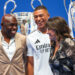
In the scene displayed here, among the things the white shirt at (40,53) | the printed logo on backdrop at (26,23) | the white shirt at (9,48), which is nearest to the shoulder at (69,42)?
the white shirt at (40,53)

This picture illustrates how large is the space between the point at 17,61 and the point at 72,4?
1.59m

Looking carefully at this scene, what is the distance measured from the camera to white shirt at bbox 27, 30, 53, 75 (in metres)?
1.38

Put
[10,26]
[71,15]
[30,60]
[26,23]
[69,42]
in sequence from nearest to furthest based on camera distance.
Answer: [69,42] < [10,26] < [30,60] < [26,23] < [71,15]

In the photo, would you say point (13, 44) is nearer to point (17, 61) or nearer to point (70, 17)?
point (17, 61)

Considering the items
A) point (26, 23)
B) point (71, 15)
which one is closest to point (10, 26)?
point (26, 23)

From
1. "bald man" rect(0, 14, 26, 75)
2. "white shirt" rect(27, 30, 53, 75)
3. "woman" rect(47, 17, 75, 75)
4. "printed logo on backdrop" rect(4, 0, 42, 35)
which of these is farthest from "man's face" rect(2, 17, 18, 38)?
"printed logo on backdrop" rect(4, 0, 42, 35)

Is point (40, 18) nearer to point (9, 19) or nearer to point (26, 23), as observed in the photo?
point (9, 19)

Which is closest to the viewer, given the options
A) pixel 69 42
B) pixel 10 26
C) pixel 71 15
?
pixel 69 42

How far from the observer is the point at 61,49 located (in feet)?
3.63

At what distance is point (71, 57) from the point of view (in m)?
1.05

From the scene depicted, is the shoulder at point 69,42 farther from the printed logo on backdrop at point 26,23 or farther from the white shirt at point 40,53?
the printed logo on backdrop at point 26,23

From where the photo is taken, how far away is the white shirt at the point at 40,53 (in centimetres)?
138

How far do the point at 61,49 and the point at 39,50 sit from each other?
1.02 feet

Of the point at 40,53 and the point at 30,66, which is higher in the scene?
the point at 40,53
